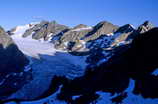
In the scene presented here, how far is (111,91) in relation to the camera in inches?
3127

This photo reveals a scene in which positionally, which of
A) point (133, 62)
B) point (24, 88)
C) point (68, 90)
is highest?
point (133, 62)

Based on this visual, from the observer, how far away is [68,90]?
96938mm

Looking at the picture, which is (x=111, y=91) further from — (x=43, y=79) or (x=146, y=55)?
(x=43, y=79)

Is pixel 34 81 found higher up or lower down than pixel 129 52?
lower down

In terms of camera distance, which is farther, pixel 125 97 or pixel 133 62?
pixel 133 62

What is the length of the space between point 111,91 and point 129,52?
1936 centimetres

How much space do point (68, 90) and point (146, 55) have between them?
23.2 metres

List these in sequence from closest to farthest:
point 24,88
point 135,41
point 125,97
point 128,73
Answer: point 125,97
point 128,73
point 135,41
point 24,88

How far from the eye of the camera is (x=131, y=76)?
79.9 metres

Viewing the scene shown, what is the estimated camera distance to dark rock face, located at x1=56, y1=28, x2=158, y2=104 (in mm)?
72387

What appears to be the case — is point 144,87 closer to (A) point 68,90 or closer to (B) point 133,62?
(B) point 133,62

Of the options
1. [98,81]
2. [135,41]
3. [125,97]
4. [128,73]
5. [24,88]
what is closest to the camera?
[125,97]

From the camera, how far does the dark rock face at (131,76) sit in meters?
72.4

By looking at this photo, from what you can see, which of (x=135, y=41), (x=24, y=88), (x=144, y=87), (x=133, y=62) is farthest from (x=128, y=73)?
(x=24, y=88)
